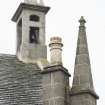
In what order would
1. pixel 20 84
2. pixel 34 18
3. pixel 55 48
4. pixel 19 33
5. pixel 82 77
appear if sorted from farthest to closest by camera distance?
pixel 19 33 < pixel 34 18 < pixel 55 48 < pixel 20 84 < pixel 82 77

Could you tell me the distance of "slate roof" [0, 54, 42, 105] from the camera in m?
51.9

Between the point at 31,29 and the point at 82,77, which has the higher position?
the point at 31,29

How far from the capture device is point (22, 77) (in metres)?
54.0

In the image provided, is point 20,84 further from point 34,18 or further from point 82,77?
point 34,18

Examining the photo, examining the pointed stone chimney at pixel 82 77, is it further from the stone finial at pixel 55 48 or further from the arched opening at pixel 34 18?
the arched opening at pixel 34 18

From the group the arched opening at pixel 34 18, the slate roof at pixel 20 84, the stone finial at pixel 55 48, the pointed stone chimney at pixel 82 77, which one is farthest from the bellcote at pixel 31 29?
the stone finial at pixel 55 48

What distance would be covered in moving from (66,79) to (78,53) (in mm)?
2197

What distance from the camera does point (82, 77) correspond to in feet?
173

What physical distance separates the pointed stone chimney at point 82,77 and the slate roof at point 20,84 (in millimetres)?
1995

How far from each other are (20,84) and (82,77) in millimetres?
3461

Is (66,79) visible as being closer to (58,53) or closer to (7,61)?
(58,53)

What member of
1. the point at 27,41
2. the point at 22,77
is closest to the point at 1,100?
the point at 22,77

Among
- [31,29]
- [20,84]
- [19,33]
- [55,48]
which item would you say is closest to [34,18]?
[31,29]

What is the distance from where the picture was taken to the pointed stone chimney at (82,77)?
170 feet
